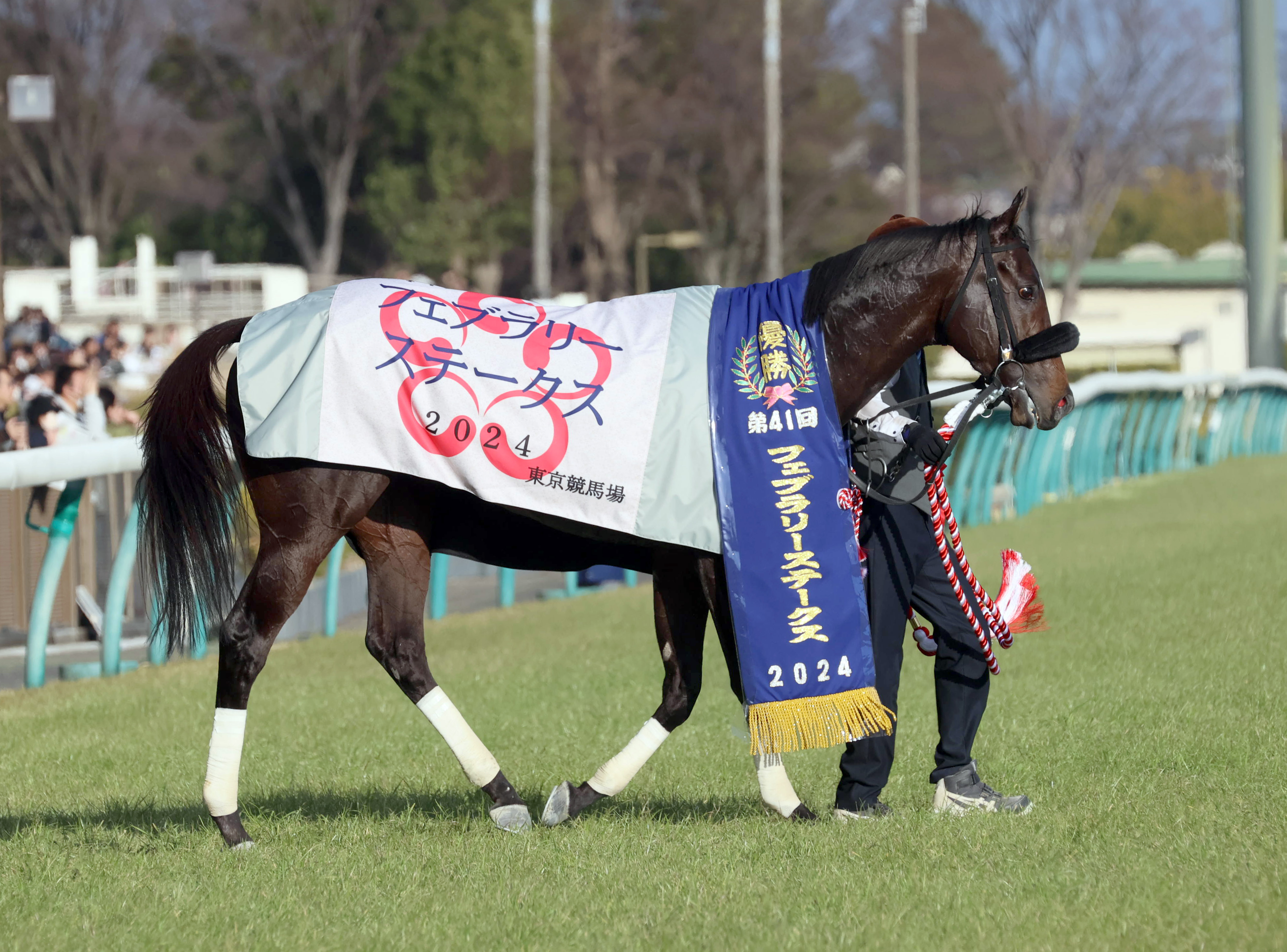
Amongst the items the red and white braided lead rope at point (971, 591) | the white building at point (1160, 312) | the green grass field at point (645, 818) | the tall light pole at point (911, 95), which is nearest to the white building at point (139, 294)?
the tall light pole at point (911, 95)

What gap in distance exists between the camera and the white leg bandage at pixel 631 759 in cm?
458

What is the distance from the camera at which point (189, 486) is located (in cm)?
480

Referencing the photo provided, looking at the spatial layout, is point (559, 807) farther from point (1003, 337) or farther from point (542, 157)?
point (542, 157)

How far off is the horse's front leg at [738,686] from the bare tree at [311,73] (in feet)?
101

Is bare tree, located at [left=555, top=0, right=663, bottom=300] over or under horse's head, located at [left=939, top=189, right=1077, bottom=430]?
over

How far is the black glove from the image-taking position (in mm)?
4406

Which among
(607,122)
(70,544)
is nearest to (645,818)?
(70,544)

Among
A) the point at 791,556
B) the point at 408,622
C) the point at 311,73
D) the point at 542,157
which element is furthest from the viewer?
the point at 311,73

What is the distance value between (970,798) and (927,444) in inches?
38.8

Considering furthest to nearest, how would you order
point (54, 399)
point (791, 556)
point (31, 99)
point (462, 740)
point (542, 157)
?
point (542, 157), point (31, 99), point (54, 399), point (462, 740), point (791, 556)

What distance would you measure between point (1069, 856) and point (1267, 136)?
1807cm

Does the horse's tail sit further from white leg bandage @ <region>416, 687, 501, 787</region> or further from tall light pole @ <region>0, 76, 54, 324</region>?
tall light pole @ <region>0, 76, 54, 324</region>

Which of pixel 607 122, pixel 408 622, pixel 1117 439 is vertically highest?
pixel 607 122

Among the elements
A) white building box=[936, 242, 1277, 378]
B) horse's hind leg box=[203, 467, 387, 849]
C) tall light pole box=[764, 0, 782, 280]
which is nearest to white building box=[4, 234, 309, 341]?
tall light pole box=[764, 0, 782, 280]
